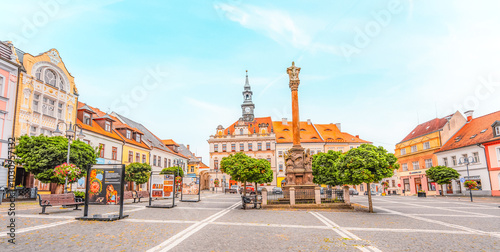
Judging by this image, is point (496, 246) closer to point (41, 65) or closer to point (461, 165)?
point (41, 65)

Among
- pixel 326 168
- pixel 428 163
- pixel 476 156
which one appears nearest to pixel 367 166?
pixel 326 168

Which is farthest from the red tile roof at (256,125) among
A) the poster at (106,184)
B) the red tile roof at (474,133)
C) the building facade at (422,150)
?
the poster at (106,184)

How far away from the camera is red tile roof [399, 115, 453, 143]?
4600 cm

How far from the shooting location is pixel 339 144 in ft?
203

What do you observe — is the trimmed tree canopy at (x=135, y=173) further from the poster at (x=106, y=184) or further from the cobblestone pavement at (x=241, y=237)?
the cobblestone pavement at (x=241, y=237)

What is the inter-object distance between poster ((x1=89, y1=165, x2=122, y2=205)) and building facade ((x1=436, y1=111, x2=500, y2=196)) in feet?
111

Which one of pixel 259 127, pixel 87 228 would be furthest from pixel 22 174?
pixel 259 127

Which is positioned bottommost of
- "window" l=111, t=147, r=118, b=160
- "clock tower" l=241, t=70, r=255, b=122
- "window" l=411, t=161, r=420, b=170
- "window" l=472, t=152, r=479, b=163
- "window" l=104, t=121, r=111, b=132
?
"window" l=411, t=161, r=420, b=170

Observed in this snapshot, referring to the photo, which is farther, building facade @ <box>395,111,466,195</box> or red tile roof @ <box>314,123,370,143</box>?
red tile roof @ <box>314,123,370,143</box>

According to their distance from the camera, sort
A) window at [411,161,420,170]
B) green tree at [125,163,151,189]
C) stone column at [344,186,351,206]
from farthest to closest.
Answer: window at [411,161,420,170]
green tree at [125,163,151,189]
stone column at [344,186,351,206]

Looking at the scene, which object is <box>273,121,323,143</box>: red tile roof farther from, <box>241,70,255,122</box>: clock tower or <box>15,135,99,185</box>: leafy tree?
<box>15,135,99,185</box>: leafy tree

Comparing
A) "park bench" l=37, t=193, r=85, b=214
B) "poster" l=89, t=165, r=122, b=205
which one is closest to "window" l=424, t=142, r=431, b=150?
"poster" l=89, t=165, r=122, b=205

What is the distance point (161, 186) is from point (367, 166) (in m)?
12.7

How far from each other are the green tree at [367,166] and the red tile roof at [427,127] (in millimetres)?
36337
